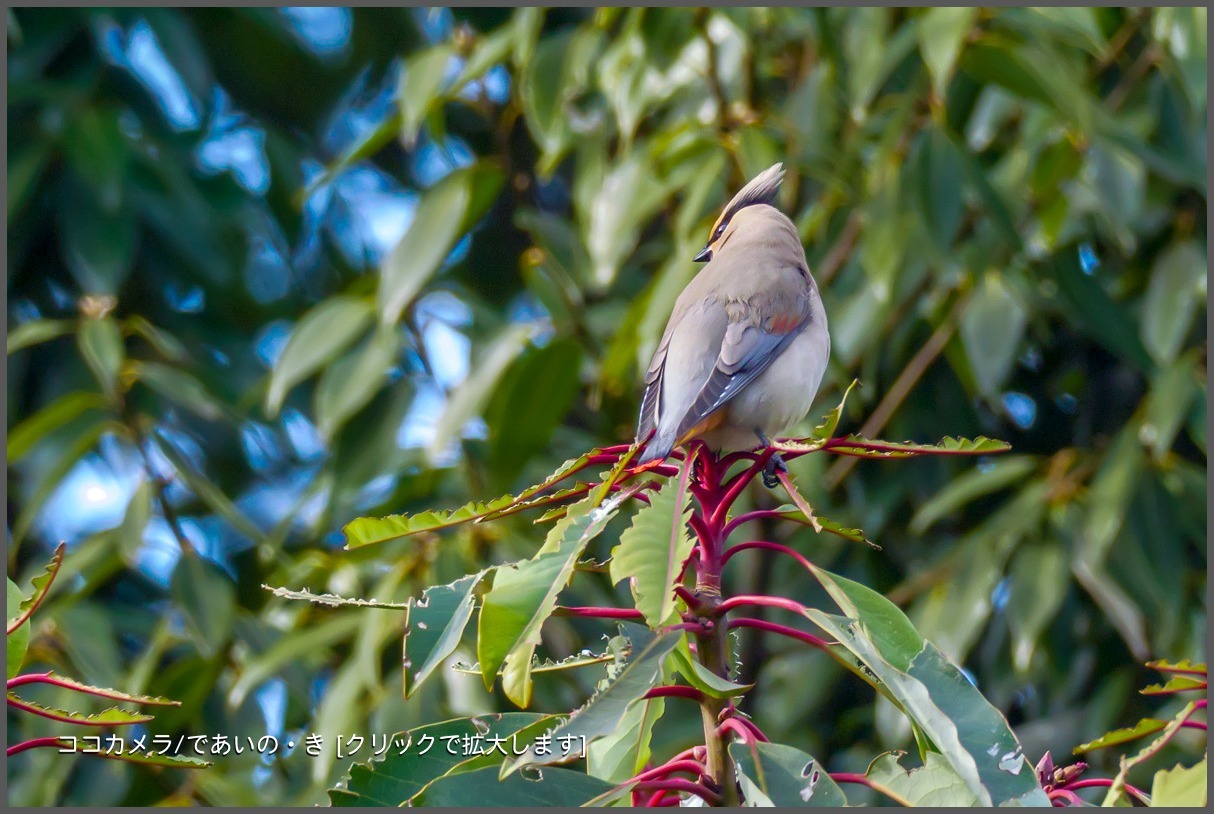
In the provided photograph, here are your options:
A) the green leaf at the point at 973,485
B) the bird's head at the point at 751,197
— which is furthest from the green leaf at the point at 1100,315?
the bird's head at the point at 751,197

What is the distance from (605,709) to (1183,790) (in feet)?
2.36

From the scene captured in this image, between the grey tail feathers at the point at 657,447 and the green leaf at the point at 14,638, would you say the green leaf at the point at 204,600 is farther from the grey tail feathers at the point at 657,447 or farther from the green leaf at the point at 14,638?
the green leaf at the point at 14,638

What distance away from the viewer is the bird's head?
3094mm

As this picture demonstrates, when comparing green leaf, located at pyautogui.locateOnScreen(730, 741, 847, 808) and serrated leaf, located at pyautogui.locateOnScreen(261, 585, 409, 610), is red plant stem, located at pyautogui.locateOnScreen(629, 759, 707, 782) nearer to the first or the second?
green leaf, located at pyautogui.locateOnScreen(730, 741, 847, 808)

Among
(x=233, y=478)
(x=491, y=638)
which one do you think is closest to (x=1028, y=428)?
(x=233, y=478)

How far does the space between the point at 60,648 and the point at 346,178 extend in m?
3.30

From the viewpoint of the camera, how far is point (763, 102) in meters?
4.57

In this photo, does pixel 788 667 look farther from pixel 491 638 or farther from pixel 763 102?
pixel 491 638

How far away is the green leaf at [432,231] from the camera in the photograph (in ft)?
13.6

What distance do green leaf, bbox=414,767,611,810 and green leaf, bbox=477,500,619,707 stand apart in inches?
5.9

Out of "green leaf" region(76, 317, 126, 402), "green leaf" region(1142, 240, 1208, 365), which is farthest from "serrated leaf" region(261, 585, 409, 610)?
"green leaf" region(1142, 240, 1208, 365)

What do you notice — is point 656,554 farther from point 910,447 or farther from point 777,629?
point 910,447

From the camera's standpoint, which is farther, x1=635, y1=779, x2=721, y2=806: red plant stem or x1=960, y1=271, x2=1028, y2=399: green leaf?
x1=960, y1=271, x2=1028, y2=399: green leaf

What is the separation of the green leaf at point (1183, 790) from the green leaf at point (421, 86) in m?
3.07
